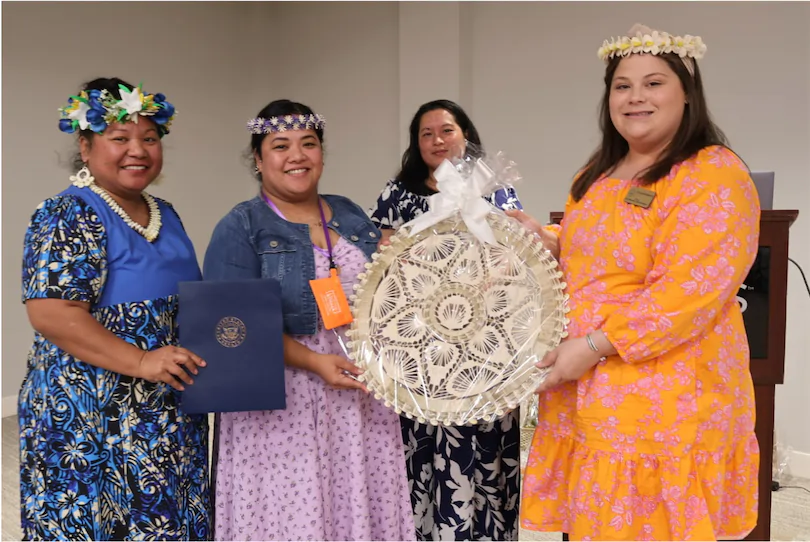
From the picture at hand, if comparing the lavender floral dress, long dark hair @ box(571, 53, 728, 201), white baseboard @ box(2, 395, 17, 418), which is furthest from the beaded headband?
white baseboard @ box(2, 395, 17, 418)

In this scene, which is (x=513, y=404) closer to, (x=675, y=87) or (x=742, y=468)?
(x=742, y=468)

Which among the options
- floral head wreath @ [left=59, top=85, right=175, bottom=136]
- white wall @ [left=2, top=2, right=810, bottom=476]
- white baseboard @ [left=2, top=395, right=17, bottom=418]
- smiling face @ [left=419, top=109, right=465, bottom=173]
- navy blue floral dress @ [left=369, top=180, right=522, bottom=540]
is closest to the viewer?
floral head wreath @ [left=59, top=85, right=175, bottom=136]

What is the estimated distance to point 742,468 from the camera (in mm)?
1640

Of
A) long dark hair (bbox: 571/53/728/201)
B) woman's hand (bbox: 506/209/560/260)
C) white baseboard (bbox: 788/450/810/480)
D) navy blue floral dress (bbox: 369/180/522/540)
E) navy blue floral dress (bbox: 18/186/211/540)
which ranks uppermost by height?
long dark hair (bbox: 571/53/728/201)

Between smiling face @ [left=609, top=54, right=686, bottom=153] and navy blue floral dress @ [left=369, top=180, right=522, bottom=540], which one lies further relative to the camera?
navy blue floral dress @ [left=369, top=180, right=522, bottom=540]

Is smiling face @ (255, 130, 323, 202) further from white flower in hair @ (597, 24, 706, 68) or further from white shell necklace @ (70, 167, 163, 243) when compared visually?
white flower in hair @ (597, 24, 706, 68)

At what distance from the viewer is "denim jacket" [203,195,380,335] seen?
1756 millimetres

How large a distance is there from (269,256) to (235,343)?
24 cm

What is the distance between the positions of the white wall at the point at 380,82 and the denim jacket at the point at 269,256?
8.73 ft

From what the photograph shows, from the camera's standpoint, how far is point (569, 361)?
5.24 ft

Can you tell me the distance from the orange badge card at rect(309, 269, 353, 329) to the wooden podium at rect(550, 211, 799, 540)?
1267mm

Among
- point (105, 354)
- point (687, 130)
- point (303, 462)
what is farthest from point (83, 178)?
point (687, 130)

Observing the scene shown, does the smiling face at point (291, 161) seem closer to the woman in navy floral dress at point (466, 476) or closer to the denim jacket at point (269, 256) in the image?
the denim jacket at point (269, 256)

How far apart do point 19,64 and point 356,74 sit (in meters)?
2.39
